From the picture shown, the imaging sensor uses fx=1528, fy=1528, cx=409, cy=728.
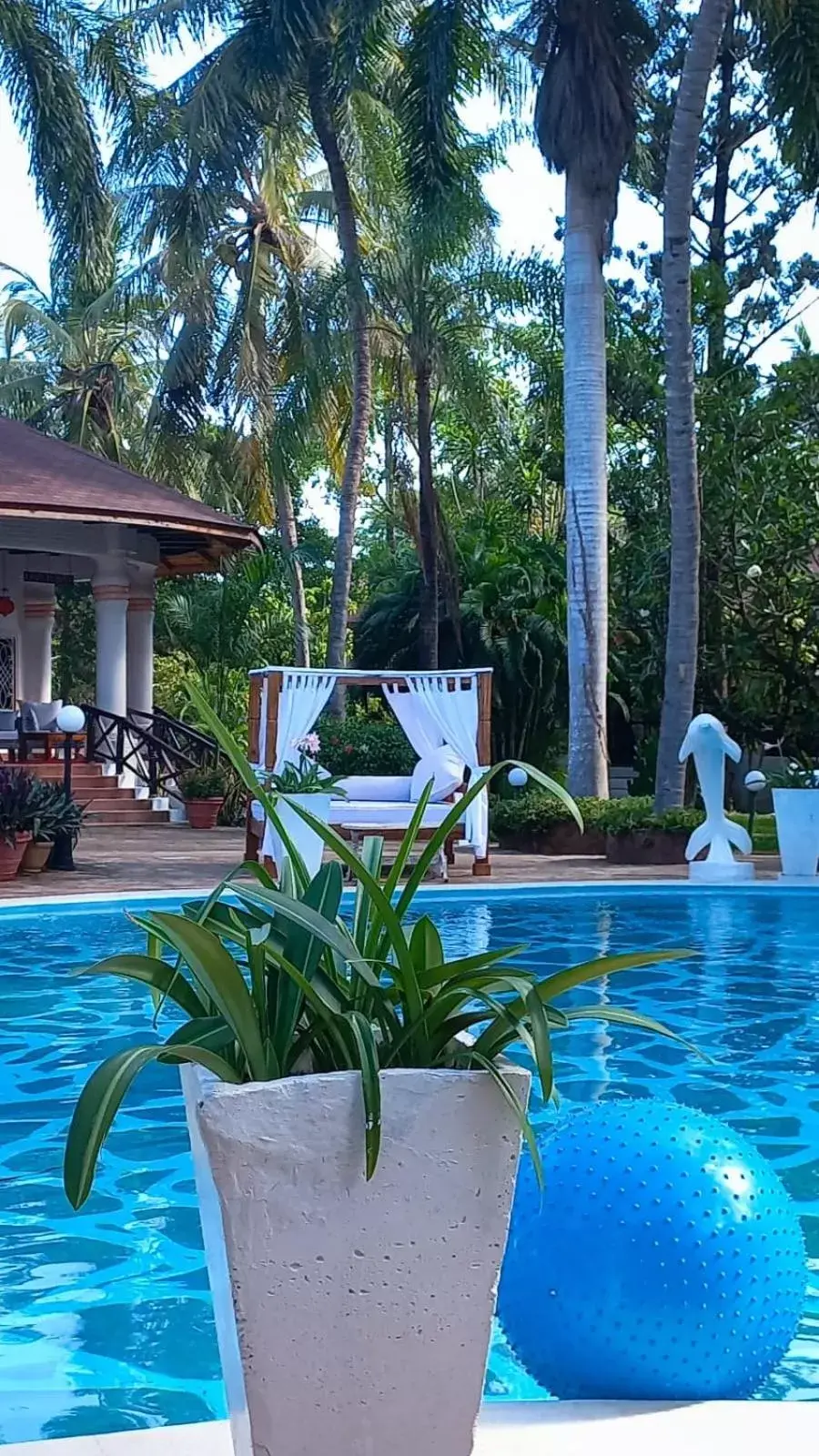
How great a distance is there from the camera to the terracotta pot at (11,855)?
13.5 m

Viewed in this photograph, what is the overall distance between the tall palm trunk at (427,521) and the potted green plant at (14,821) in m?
8.86

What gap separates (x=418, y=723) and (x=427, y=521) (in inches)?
273

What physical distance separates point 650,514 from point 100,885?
12.9 meters

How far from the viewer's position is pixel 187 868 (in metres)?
14.4

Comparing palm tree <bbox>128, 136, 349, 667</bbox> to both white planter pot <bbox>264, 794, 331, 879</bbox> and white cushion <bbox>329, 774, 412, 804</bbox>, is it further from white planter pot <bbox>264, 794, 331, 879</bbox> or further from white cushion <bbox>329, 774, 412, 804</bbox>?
white planter pot <bbox>264, 794, 331, 879</bbox>

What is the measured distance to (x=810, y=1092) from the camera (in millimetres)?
6305

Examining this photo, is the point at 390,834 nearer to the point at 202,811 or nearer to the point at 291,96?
the point at 202,811

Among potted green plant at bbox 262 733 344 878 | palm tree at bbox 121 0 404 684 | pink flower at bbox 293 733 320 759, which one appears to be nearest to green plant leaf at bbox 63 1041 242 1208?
potted green plant at bbox 262 733 344 878

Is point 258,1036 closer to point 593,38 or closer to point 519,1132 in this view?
point 519,1132

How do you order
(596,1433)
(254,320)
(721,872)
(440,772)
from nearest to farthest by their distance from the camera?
(596,1433)
(721,872)
(440,772)
(254,320)

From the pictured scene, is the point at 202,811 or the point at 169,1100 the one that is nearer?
the point at 169,1100

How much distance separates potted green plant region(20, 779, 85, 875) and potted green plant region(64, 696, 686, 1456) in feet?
40.3

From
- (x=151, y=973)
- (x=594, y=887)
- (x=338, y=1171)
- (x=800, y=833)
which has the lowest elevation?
(x=594, y=887)

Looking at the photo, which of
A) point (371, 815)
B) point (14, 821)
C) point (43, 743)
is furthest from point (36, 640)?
point (371, 815)
